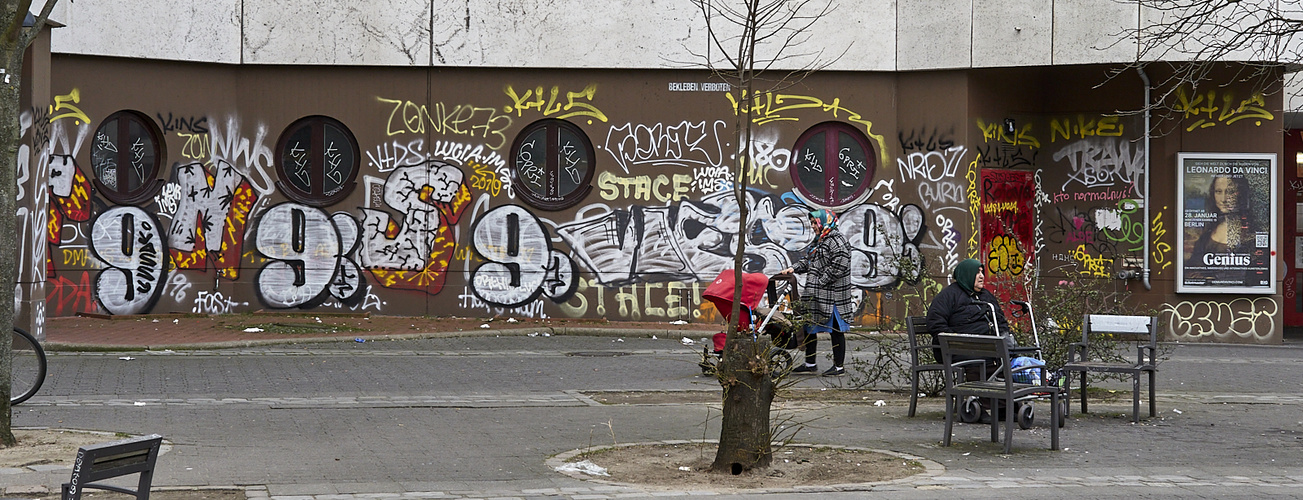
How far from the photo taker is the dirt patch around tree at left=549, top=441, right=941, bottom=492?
295 inches

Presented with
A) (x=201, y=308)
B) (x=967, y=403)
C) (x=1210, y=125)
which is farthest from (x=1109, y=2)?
(x=201, y=308)

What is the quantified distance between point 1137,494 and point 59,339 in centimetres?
1225

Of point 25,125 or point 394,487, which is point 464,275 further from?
point 394,487

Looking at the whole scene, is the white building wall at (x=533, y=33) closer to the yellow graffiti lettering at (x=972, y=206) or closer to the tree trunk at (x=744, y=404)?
the yellow graffiti lettering at (x=972, y=206)

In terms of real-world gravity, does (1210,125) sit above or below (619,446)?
above

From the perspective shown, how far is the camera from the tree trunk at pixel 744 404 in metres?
7.68

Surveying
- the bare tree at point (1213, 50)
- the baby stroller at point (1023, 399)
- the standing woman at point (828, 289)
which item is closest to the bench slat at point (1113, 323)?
the baby stroller at point (1023, 399)

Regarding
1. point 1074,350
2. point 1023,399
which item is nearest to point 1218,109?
point 1074,350

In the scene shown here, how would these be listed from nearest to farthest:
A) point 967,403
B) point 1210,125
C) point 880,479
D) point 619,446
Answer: point 880,479 < point 619,446 < point 967,403 < point 1210,125

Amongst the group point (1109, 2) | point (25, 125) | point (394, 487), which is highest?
point (1109, 2)

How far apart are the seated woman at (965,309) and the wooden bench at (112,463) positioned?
21.3 feet

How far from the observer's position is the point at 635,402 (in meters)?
11.2

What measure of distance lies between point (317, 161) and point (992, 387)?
12573 mm

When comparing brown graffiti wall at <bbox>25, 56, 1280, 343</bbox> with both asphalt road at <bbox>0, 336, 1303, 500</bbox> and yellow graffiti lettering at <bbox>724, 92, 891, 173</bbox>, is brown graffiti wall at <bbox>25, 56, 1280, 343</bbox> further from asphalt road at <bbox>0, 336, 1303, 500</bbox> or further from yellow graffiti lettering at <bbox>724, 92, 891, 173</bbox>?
asphalt road at <bbox>0, 336, 1303, 500</bbox>
